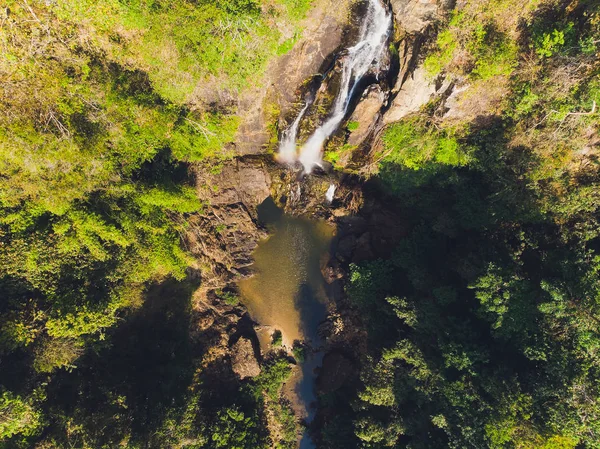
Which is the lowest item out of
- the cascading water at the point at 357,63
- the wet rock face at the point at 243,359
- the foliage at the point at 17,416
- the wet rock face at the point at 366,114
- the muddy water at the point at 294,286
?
the foliage at the point at 17,416

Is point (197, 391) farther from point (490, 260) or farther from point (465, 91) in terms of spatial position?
point (465, 91)

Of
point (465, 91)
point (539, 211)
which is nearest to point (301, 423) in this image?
point (539, 211)

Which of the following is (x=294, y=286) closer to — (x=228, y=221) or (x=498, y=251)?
(x=228, y=221)

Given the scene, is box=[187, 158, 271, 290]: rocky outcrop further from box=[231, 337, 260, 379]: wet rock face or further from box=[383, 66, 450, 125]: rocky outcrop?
box=[383, 66, 450, 125]: rocky outcrop

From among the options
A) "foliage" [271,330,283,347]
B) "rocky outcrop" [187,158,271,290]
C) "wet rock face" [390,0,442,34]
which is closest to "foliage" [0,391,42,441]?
"rocky outcrop" [187,158,271,290]

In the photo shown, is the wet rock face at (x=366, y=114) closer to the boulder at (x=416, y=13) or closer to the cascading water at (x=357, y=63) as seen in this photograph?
the cascading water at (x=357, y=63)

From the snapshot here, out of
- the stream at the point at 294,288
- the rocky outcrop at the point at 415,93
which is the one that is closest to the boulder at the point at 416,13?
the rocky outcrop at the point at 415,93

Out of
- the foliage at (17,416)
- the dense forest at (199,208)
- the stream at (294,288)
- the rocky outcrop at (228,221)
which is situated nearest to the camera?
the dense forest at (199,208)
